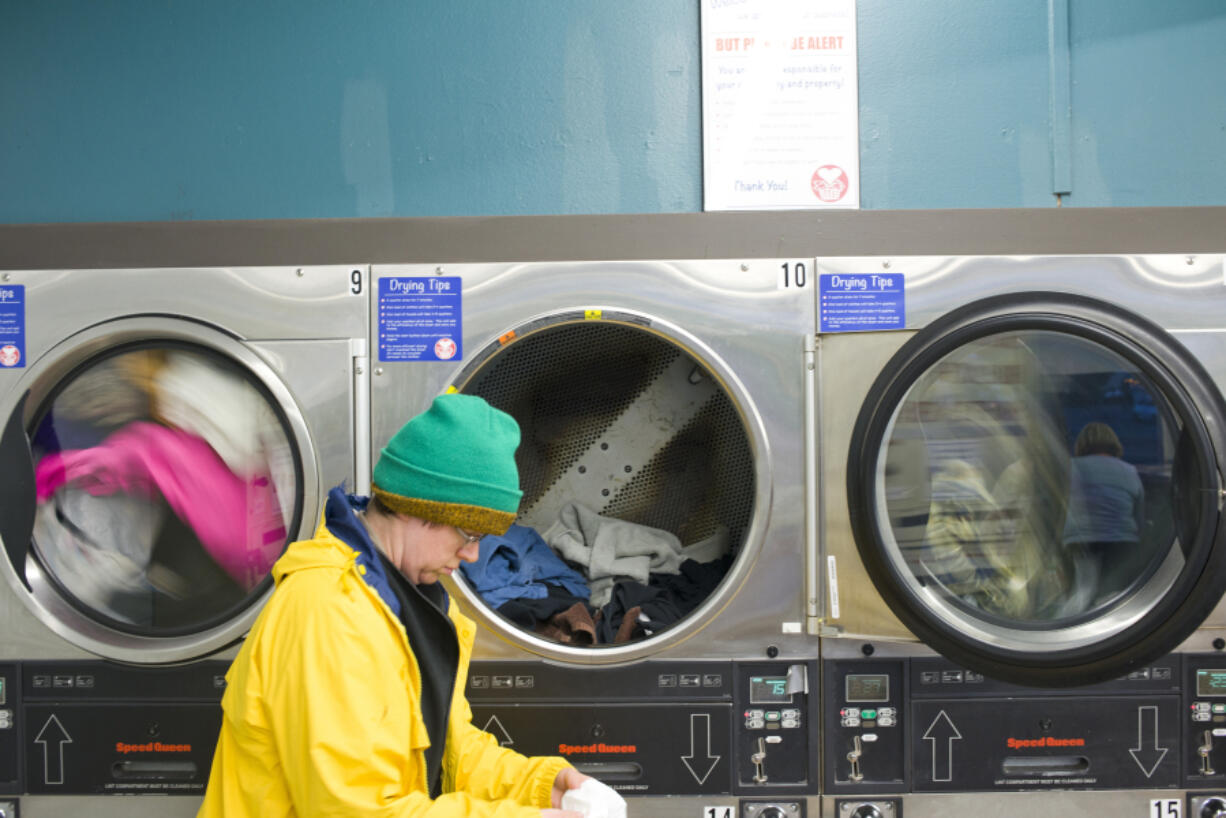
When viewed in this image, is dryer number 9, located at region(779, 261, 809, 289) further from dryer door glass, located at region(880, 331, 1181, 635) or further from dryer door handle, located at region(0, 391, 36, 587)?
dryer door handle, located at region(0, 391, 36, 587)

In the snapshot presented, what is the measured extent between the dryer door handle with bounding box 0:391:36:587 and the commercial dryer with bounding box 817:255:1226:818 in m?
1.61

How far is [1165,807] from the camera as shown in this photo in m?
1.46

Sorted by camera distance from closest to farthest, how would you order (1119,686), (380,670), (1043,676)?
(380,670)
(1043,676)
(1119,686)

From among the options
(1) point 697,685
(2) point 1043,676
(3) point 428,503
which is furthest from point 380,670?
(2) point 1043,676

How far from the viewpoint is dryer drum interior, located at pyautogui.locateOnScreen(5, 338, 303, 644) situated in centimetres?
152

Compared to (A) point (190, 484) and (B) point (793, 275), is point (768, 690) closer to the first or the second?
(B) point (793, 275)

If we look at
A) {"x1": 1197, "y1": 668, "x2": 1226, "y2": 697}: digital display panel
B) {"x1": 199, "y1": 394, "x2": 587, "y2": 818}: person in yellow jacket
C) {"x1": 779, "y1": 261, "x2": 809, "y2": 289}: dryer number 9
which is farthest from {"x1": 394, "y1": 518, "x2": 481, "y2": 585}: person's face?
{"x1": 1197, "y1": 668, "x2": 1226, "y2": 697}: digital display panel

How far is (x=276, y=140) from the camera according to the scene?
1802mm

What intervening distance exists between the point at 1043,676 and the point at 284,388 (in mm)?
1549

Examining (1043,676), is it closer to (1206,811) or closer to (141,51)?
(1206,811)

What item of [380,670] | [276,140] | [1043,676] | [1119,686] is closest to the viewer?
[380,670]

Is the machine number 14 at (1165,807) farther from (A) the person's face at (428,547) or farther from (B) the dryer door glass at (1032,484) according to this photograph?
(A) the person's face at (428,547)

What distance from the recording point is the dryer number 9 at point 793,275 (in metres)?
1.50

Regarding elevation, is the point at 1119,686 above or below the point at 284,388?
below
